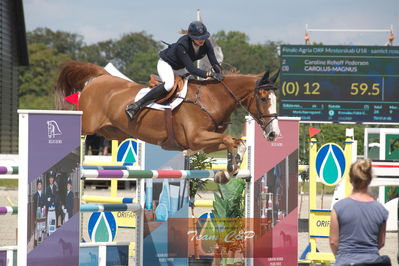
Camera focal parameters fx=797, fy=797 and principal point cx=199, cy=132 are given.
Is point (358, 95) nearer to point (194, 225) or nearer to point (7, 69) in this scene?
point (194, 225)

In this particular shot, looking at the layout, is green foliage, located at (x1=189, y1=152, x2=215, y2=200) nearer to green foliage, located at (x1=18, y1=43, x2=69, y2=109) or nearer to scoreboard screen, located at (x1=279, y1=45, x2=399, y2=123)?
scoreboard screen, located at (x1=279, y1=45, x2=399, y2=123)

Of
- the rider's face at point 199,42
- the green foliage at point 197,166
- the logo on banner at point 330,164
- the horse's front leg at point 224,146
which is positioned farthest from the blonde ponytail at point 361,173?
the logo on banner at point 330,164

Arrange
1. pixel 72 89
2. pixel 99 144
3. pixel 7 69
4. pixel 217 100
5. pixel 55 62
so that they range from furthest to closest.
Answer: pixel 55 62 → pixel 7 69 → pixel 99 144 → pixel 72 89 → pixel 217 100

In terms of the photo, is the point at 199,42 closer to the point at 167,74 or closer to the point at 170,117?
the point at 167,74

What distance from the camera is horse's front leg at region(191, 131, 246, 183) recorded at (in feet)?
19.8

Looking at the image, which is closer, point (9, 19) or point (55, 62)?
point (9, 19)

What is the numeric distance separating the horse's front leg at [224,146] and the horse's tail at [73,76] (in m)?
1.63

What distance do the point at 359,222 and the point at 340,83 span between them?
9.57 metres

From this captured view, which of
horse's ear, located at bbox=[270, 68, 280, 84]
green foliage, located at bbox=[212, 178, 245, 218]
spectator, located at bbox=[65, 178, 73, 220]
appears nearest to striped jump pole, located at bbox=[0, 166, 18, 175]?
spectator, located at bbox=[65, 178, 73, 220]

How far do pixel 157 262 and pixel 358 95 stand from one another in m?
7.93

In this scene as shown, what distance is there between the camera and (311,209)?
26.1 feet

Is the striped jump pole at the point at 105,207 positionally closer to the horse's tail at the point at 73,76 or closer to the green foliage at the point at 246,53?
the horse's tail at the point at 73,76

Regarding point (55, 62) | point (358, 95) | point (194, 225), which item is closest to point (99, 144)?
point (358, 95)

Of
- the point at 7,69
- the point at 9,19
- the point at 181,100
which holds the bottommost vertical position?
the point at 181,100
